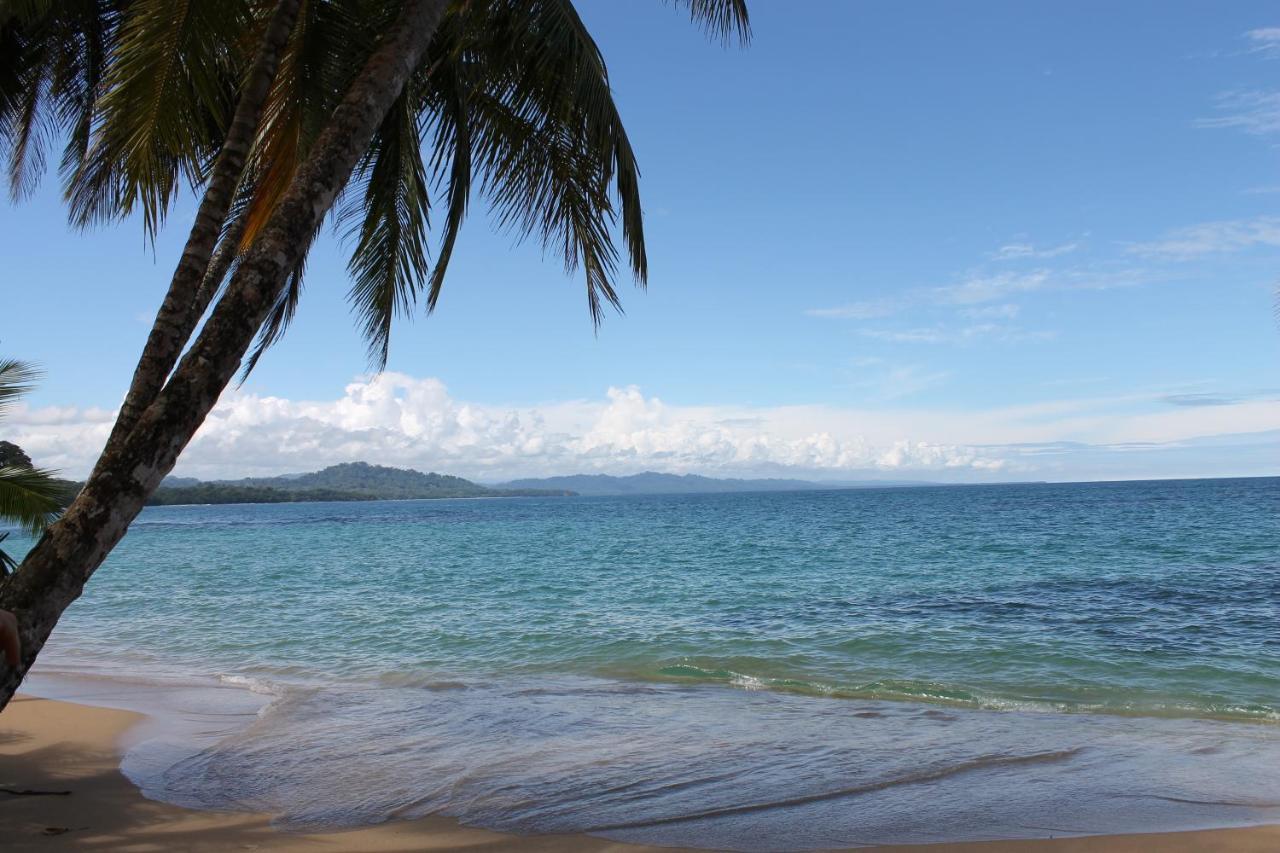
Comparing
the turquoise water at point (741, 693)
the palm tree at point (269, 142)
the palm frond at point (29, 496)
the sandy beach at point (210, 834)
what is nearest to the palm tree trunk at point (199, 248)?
the palm tree at point (269, 142)

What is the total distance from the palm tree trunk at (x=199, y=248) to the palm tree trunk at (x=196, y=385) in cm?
20

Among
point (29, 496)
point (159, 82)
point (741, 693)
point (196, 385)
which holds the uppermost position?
point (159, 82)

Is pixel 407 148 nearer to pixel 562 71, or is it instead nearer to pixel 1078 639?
pixel 562 71

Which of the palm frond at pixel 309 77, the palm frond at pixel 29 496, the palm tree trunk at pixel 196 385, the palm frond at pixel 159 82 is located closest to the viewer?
the palm tree trunk at pixel 196 385

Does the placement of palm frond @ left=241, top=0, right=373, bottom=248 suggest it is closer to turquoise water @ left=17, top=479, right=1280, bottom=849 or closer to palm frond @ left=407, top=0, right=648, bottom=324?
palm frond @ left=407, top=0, right=648, bottom=324

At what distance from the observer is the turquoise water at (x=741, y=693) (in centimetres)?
611

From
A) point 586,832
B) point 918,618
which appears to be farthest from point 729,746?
point 918,618

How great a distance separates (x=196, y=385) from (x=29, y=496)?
4.38m

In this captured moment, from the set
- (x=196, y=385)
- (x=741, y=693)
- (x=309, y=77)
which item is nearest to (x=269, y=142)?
A: (x=309, y=77)

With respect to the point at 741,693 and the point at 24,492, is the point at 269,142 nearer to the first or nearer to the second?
the point at 24,492

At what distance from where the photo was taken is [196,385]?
3.85 m

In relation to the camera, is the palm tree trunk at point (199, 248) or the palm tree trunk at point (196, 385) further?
the palm tree trunk at point (199, 248)

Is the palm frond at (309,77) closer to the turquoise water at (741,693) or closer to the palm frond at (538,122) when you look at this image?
the palm frond at (538,122)

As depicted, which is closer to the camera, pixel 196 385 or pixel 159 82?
pixel 196 385
